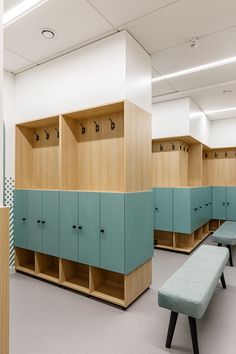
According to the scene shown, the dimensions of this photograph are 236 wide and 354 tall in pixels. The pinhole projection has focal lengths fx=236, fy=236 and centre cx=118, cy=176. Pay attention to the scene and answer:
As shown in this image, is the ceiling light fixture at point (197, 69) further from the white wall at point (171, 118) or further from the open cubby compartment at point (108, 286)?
the open cubby compartment at point (108, 286)

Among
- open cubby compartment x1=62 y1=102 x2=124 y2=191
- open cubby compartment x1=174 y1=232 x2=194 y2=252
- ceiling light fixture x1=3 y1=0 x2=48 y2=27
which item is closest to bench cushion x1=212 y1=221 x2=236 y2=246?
open cubby compartment x1=174 y1=232 x2=194 y2=252

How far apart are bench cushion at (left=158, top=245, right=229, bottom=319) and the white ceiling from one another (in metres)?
2.84

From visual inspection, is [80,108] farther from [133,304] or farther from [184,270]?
[133,304]

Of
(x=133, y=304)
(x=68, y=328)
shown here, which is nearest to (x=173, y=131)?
(x=133, y=304)

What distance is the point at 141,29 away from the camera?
288 cm

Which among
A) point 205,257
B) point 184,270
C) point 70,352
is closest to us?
point 70,352

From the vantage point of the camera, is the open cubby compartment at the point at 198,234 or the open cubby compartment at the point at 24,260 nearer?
the open cubby compartment at the point at 24,260

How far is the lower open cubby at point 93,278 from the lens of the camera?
2.91 m

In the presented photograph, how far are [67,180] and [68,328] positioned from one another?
5.94 ft

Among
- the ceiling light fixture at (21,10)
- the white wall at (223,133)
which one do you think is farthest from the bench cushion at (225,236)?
the ceiling light fixture at (21,10)

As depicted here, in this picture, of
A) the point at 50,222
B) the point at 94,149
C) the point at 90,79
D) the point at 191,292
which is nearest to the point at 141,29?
the point at 90,79

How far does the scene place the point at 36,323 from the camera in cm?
253

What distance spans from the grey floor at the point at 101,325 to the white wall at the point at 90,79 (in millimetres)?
2537

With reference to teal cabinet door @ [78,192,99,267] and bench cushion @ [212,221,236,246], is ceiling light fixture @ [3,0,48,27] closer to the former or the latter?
teal cabinet door @ [78,192,99,267]
